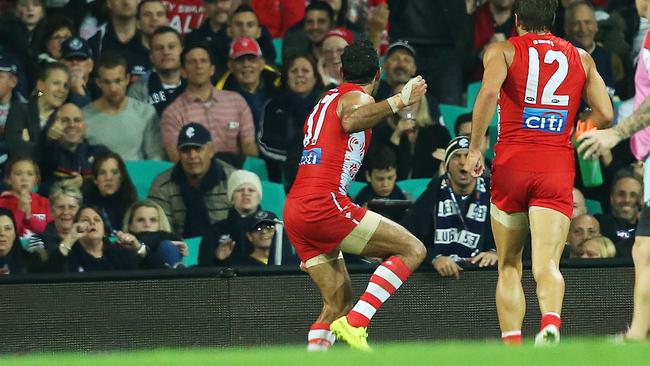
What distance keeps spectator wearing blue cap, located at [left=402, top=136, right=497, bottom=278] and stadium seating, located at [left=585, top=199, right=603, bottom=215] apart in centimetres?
195

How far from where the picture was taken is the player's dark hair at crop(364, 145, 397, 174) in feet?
40.2

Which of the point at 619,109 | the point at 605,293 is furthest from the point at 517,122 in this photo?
the point at 619,109

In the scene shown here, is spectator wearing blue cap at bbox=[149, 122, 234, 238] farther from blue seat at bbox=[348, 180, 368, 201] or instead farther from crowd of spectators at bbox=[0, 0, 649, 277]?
blue seat at bbox=[348, 180, 368, 201]

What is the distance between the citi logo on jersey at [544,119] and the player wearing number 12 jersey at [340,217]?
78 cm

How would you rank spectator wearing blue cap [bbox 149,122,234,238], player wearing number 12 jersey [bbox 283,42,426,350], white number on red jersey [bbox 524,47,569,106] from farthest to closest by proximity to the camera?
spectator wearing blue cap [bbox 149,122,234,238], player wearing number 12 jersey [bbox 283,42,426,350], white number on red jersey [bbox 524,47,569,106]

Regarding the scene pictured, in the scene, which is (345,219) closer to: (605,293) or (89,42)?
(605,293)

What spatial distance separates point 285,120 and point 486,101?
4.76m

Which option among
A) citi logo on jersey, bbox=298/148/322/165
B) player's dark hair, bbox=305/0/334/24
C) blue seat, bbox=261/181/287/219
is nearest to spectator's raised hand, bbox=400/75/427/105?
citi logo on jersey, bbox=298/148/322/165

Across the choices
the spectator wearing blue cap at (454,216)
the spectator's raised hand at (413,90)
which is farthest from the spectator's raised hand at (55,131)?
the spectator's raised hand at (413,90)

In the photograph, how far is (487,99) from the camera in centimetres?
863

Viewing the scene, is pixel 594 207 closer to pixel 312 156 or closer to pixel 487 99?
pixel 312 156

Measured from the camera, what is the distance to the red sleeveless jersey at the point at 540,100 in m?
8.80

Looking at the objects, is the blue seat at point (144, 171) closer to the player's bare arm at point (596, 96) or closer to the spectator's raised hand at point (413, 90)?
the spectator's raised hand at point (413, 90)

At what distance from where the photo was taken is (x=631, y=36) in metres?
14.4
